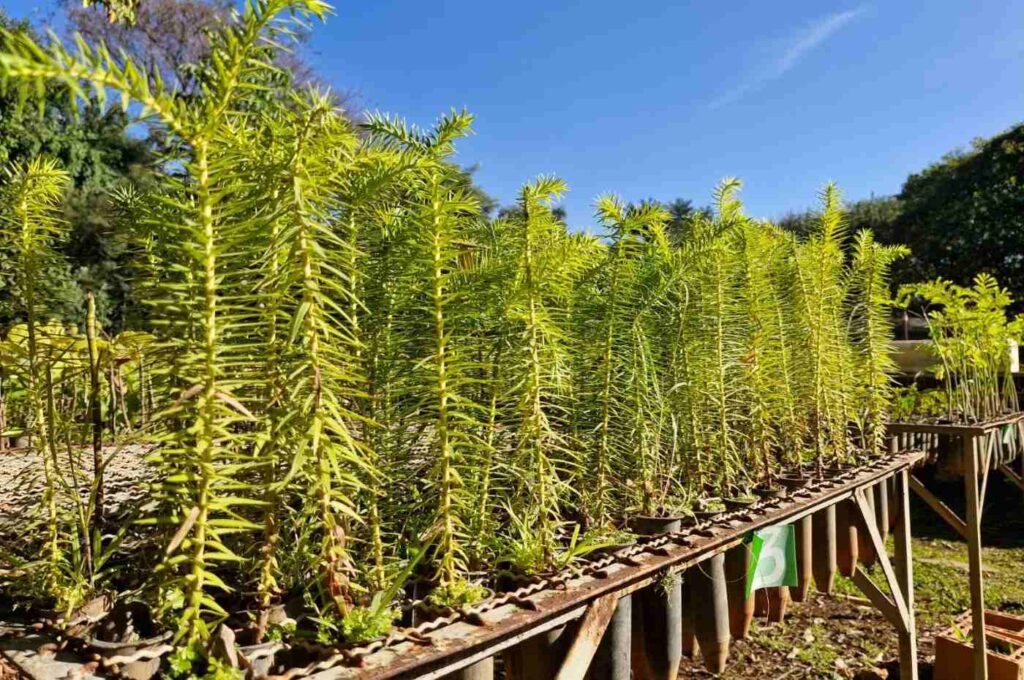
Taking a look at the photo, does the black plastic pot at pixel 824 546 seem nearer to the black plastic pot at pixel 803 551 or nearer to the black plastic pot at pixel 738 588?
the black plastic pot at pixel 803 551

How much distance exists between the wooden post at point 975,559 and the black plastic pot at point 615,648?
3000 mm

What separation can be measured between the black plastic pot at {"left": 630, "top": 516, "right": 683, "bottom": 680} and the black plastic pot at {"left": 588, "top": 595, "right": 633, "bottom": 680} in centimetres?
18

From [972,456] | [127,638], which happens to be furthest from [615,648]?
[972,456]

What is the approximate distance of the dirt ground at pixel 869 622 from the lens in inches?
160

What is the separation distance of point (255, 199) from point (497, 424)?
661 millimetres

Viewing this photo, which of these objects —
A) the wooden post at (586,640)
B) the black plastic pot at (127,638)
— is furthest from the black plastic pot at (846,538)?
the black plastic pot at (127,638)

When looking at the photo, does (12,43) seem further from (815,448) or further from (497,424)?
(815,448)

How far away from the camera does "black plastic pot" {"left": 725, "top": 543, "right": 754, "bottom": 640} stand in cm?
200

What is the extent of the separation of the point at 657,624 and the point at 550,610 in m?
0.61

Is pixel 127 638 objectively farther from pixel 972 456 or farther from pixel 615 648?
pixel 972 456

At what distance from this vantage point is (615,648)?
1511 mm

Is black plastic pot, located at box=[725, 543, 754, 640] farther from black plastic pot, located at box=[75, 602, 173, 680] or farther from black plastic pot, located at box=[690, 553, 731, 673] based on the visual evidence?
black plastic pot, located at box=[75, 602, 173, 680]

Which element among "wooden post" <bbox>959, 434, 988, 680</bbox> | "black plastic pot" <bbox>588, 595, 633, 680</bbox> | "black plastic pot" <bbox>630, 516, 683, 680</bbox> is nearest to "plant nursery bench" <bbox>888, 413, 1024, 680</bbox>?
"wooden post" <bbox>959, 434, 988, 680</bbox>

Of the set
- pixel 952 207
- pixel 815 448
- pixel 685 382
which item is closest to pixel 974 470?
pixel 815 448
